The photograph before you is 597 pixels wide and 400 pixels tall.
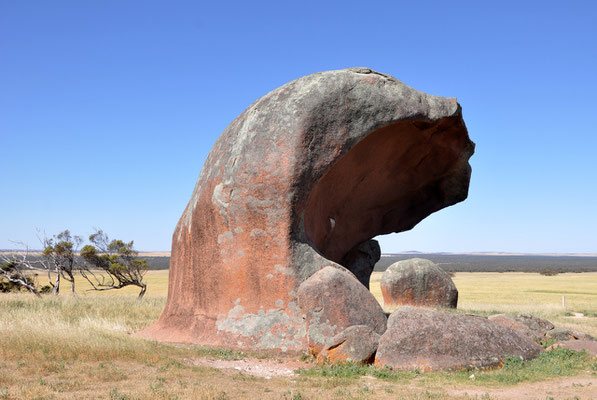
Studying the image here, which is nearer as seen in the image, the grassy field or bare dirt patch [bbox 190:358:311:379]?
the grassy field

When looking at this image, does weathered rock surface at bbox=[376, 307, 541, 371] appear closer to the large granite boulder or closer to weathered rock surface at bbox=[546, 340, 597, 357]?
weathered rock surface at bbox=[546, 340, 597, 357]

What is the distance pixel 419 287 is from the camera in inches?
719

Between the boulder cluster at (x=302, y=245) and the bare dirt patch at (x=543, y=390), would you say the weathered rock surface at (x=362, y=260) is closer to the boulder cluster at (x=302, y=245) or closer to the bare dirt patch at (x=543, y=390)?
the boulder cluster at (x=302, y=245)

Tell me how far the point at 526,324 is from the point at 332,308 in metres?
4.18

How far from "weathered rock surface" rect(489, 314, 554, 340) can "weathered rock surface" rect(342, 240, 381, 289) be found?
4.55 meters

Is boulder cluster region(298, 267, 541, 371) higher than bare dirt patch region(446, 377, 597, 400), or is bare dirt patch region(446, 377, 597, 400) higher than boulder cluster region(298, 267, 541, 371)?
boulder cluster region(298, 267, 541, 371)

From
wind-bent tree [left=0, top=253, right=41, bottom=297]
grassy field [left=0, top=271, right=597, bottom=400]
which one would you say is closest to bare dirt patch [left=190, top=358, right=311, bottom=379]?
grassy field [left=0, top=271, right=597, bottom=400]

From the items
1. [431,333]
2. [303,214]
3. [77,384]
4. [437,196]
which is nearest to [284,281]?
[303,214]

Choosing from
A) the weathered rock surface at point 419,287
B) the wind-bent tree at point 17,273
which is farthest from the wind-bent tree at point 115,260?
the weathered rock surface at point 419,287

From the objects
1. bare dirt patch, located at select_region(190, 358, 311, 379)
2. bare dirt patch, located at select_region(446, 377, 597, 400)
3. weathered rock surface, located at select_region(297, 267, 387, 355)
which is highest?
weathered rock surface, located at select_region(297, 267, 387, 355)

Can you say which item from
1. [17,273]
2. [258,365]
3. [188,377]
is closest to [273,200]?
[258,365]

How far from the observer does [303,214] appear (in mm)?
8344

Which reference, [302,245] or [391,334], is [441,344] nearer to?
[391,334]

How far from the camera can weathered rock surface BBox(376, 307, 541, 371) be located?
6762mm
